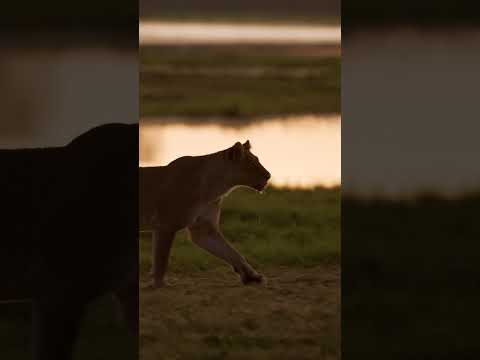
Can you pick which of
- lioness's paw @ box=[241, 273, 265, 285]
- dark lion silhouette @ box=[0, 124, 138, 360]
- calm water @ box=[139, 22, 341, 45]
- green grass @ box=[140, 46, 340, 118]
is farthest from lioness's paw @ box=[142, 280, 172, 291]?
calm water @ box=[139, 22, 341, 45]

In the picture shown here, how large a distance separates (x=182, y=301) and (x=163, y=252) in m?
0.20

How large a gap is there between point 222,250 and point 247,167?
33cm

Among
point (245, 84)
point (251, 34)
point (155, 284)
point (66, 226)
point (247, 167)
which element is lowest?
point (155, 284)

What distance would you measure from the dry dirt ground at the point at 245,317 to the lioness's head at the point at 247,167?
0.34 m

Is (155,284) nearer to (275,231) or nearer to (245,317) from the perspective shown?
(245,317)

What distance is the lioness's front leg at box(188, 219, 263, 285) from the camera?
393 centimetres

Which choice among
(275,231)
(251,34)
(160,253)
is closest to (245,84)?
(251,34)

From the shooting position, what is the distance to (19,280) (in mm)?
3885

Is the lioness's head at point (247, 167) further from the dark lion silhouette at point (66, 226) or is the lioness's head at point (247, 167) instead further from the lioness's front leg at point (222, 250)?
the dark lion silhouette at point (66, 226)

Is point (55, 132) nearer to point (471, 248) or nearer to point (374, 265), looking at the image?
point (374, 265)

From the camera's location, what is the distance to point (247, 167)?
3.95m

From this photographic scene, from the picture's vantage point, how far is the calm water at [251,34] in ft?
13.0

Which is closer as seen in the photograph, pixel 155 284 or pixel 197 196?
pixel 155 284

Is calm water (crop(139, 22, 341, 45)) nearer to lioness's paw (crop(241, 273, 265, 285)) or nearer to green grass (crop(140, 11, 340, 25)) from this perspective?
green grass (crop(140, 11, 340, 25))
